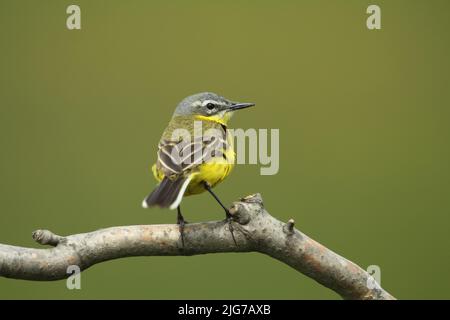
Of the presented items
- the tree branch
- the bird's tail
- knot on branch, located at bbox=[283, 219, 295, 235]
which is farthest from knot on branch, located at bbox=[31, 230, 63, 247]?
knot on branch, located at bbox=[283, 219, 295, 235]

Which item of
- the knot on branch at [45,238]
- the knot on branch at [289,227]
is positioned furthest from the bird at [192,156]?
the knot on branch at [45,238]

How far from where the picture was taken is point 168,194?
3.04 meters

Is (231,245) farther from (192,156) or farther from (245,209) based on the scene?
(192,156)

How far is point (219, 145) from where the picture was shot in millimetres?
3627

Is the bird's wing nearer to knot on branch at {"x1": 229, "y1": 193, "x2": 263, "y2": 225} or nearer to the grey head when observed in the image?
knot on branch at {"x1": 229, "y1": 193, "x2": 263, "y2": 225}

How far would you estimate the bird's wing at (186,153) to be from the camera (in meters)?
3.30

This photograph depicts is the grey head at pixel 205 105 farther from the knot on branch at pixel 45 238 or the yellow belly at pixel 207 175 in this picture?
the knot on branch at pixel 45 238

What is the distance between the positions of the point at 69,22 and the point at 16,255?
12.5 feet

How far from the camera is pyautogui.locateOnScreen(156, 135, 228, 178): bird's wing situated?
10.8 feet

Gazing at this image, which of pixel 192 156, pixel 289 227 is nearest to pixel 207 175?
pixel 192 156

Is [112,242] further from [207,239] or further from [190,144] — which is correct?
[190,144]

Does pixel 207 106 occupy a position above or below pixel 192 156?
above

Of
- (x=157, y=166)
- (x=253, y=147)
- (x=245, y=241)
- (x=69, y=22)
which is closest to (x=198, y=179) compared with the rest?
(x=157, y=166)

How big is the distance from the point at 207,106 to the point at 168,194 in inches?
53.9
